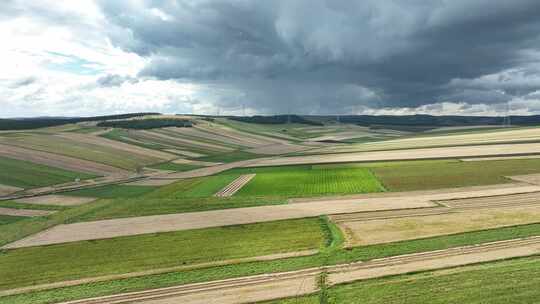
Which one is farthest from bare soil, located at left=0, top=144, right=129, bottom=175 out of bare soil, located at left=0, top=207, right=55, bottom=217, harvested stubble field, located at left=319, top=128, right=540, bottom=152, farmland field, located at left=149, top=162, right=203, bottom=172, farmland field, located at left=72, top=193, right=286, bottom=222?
harvested stubble field, located at left=319, top=128, right=540, bottom=152

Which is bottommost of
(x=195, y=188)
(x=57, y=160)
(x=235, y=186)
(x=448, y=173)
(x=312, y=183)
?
(x=195, y=188)

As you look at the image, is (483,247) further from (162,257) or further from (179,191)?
(179,191)

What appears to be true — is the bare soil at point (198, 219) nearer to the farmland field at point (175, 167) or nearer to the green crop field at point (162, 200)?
the green crop field at point (162, 200)

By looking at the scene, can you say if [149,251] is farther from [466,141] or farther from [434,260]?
[466,141]

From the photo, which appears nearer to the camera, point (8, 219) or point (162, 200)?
point (8, 219)

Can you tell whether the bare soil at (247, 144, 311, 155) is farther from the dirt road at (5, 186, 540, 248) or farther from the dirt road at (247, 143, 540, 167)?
the dirt road at (5, 186, 540, 248)

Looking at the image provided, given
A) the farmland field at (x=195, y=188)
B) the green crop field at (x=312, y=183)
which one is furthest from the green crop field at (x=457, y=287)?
the farmland field at (x=195, y=188)

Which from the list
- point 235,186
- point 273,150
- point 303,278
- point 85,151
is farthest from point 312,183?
point 273,150
